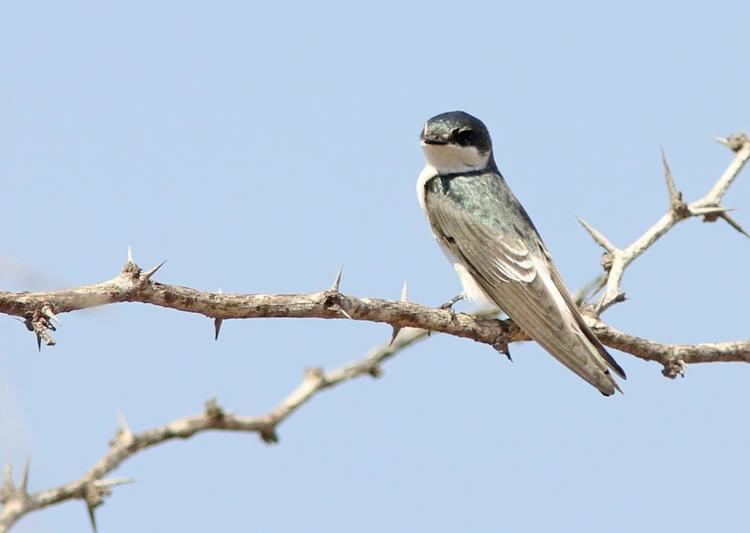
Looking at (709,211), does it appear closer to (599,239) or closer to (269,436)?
(599,239)

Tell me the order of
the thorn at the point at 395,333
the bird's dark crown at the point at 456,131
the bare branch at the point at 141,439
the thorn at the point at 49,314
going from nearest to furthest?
the bare branch at the point at 141,439 < the thorn at the point at 49,314 < the thorn at the point at 395,333 < the bird's dark crown at the point at 456,131

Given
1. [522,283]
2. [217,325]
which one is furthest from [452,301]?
[217,325]

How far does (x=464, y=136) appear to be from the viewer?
8992 millimetres

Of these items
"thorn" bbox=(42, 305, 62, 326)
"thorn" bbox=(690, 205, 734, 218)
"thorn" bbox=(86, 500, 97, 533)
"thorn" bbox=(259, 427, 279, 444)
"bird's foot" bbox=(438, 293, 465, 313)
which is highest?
"thorn" bbox=(690, 205, 734, 218)

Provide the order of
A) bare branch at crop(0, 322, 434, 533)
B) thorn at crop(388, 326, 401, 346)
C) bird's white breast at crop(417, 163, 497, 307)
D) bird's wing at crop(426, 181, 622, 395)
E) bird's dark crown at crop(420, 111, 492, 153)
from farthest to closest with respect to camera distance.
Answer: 1. bird's dark crown at crop(420, 111, 492, 153)
2. bird's white breast at crop(417, 163, 497, 307)
3. bird's wing at crop(426, 181, 622, 395)
4. thorn at crop(388, 326, 401, 346)
5. bare branch at crop(0, 322, 434, 533)

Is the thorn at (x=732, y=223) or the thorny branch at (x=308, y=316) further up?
the thorn at (x=732, y=223)

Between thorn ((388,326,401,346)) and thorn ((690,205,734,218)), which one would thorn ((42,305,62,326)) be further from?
thorn ((690,205,734,218))

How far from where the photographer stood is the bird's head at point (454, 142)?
8867 mm

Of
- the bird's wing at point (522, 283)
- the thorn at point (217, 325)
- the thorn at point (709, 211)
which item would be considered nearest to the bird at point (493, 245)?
the bird's wing at point (522, 283)

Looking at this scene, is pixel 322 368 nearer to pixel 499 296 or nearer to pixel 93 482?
pixel 93 482

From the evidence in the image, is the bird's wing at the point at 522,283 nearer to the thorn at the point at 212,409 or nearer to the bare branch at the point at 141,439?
the bare branch at the point at 141,439

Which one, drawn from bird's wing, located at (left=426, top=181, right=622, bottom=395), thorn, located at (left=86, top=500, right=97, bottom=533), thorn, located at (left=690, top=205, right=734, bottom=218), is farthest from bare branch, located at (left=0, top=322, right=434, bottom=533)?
thorn, located at (left=690, top=205, right=734, bottom=218)

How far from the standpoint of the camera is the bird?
709cm

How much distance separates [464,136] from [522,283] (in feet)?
5.30
